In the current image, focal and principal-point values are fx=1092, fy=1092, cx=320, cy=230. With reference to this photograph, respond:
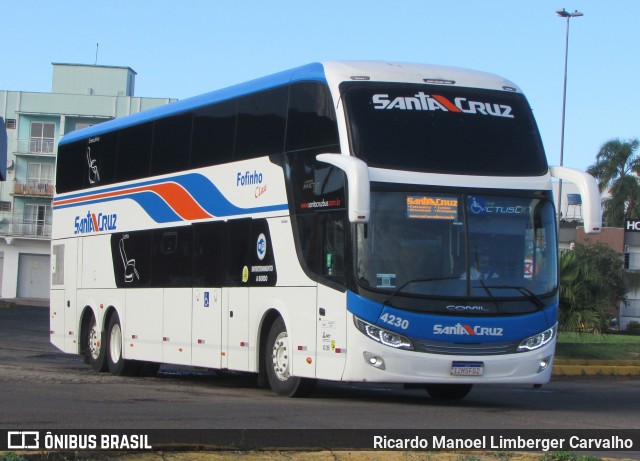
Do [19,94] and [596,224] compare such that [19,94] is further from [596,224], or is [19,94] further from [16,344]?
[596,224]

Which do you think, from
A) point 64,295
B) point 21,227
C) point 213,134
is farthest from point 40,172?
point 213,134

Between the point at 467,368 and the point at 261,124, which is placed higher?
the point at 261,124

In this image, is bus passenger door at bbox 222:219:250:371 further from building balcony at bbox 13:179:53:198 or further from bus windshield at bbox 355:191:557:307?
building balcony at bbox 13:179:53:198

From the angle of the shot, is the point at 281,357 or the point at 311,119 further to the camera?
the point at 281,357

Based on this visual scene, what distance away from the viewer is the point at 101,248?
21188 millimetres

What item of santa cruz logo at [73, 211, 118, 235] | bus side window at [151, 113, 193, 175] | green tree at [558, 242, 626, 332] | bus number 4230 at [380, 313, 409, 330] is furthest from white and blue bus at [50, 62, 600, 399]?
green tree at [558, 242, 626, 332]

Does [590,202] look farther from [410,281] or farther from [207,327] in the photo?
[207,327]

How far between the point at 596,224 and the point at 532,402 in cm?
362

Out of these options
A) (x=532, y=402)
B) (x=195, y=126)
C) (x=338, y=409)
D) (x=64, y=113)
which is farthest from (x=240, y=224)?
(x=64, y=113)

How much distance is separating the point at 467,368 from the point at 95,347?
33.2 ft

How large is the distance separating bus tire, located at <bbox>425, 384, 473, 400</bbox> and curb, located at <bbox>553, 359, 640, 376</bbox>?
9129 mm

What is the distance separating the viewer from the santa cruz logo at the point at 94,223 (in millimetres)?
20812

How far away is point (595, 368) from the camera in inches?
1002

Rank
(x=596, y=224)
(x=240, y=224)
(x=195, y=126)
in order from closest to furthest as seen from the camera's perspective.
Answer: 1. (x=596, y=224)
2. (x=240, y=224)
3. (x=195, y=126)
